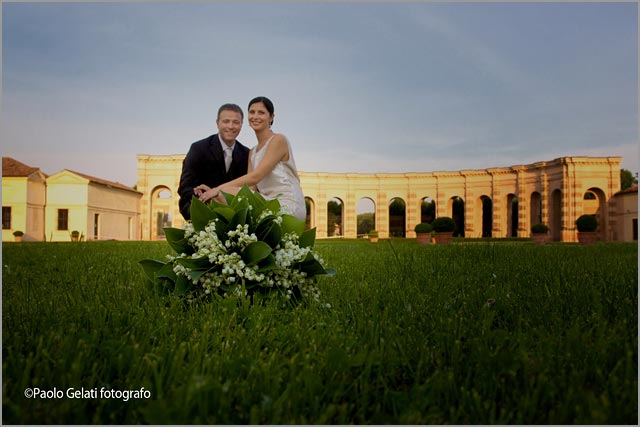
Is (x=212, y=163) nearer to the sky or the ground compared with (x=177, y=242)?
nearer to the sky

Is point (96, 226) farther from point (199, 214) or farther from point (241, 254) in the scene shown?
point (241, 254)

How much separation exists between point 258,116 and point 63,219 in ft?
101

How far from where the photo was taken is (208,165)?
13.8 feet

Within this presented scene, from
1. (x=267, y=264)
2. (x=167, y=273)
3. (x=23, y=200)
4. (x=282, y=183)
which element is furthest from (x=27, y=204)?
(x=267, y=264)

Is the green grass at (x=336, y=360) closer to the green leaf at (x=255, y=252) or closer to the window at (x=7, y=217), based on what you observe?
the green leaf at (x=255, y=252)

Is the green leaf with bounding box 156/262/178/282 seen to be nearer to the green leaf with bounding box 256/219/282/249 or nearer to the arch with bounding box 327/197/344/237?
the green leaf with bounding box 256/219/282/249

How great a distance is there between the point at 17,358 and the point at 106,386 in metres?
0.46

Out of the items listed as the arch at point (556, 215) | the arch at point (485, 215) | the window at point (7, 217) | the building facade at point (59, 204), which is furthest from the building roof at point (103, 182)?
the arch at point (556, 215)

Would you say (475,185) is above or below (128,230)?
above

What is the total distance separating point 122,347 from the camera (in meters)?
1.69

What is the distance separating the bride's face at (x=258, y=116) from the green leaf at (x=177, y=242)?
137cm

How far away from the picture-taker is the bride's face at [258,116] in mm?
3795

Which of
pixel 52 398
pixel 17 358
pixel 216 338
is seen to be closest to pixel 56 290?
pixel 17 358

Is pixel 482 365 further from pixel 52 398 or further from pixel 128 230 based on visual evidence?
pixel 128 230
